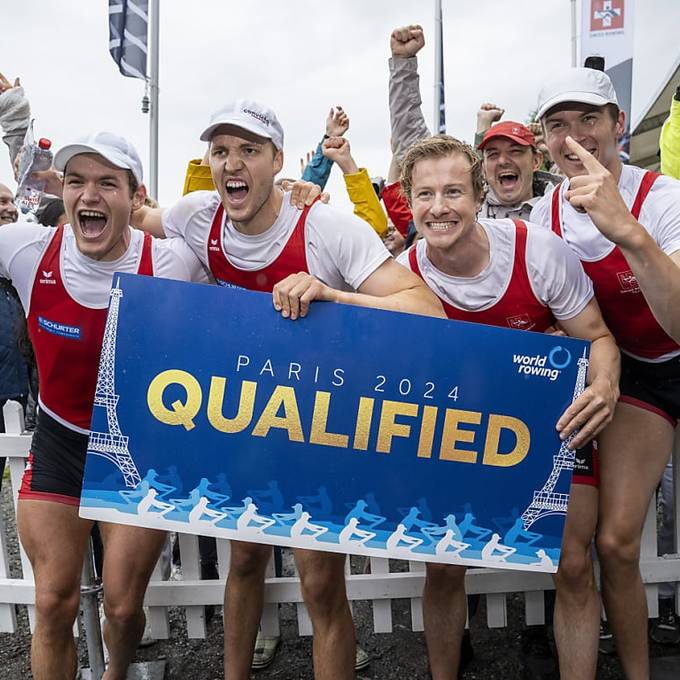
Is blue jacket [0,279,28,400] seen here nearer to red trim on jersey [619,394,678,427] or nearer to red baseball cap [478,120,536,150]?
red baseball cap [478,120,536,150]

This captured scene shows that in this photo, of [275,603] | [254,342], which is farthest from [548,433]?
[275,603]

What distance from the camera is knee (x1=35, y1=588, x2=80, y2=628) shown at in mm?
2631

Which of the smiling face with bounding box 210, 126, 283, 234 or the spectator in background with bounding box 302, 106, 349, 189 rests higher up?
the spectator in background with bounding box 302, 106, 349, 189

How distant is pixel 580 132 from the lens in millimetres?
2697

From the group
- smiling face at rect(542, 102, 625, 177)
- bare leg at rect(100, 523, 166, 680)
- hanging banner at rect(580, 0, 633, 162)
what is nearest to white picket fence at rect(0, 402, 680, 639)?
bare leg at rect(100, 523, 166, 680)

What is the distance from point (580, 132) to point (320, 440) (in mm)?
1617

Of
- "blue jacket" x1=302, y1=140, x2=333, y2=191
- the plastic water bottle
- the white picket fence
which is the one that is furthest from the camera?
"blue jacket" x1=302, y1=140, x2=333, y2=191

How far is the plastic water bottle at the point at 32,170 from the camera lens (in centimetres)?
386

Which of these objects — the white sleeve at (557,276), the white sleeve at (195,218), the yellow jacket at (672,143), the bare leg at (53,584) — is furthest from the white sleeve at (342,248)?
the yellow jacket at (672,143)

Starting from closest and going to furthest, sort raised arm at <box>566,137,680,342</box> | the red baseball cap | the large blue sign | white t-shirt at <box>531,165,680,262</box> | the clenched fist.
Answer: raised arm at <box>566,137,680,342</box>, the large blue sign, white t-shirt at <box>531,165,680,262</box>, the red baseball cap, the clenched fist

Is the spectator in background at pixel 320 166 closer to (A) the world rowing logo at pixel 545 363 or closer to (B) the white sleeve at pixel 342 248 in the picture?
(B) the white sleeve at pixel 342 248

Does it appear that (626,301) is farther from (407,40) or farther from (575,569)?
(407,40)

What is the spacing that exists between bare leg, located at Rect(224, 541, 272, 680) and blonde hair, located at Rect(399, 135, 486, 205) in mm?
1732

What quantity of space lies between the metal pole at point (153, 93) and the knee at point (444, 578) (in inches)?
354
